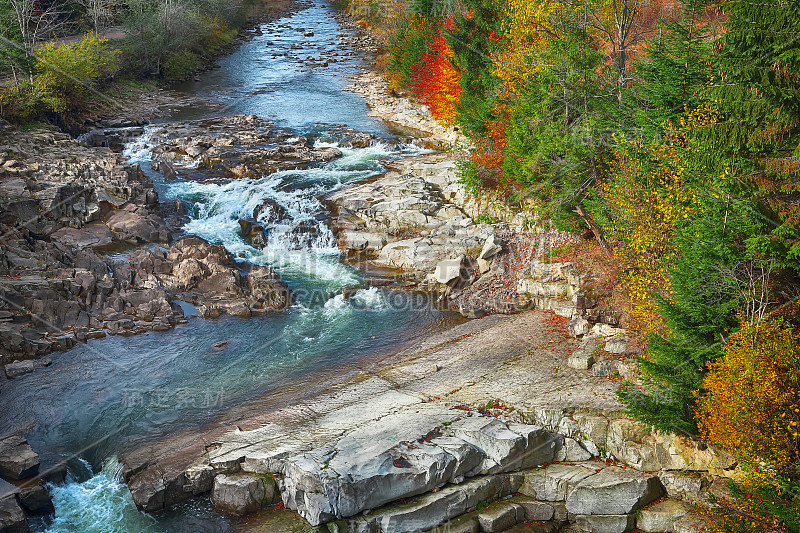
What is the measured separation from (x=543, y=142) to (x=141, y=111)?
38.1 meters

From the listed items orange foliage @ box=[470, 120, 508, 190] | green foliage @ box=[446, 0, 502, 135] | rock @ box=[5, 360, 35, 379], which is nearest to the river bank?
rock @ box=[5, 360, 35, 379]

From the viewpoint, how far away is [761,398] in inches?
624

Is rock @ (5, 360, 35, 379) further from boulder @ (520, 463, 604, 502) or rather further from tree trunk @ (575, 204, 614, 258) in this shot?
tree trunk @ (575, 204, 614, 258)

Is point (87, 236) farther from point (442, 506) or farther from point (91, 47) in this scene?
point (91, 47)

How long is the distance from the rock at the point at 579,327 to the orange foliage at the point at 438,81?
21200 mm

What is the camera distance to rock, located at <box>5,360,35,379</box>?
24.6 metres

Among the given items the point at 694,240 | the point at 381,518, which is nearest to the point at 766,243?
the point at 694,240

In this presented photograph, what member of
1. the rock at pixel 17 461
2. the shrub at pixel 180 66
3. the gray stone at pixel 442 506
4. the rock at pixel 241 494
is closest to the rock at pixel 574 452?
the gray stone at pixel 442 506

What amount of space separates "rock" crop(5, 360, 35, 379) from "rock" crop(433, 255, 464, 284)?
1726 centimetres

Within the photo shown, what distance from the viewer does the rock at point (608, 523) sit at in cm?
1814

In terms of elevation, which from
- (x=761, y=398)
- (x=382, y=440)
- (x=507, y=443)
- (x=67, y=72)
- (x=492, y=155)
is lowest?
(x=382, y=440)

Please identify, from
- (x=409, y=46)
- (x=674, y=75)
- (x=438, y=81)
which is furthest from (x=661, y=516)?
(x=409, y=46)

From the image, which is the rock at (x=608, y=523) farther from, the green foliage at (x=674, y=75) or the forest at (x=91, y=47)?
the forest at (x=91, y=47)

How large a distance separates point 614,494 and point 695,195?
29.5 ft
